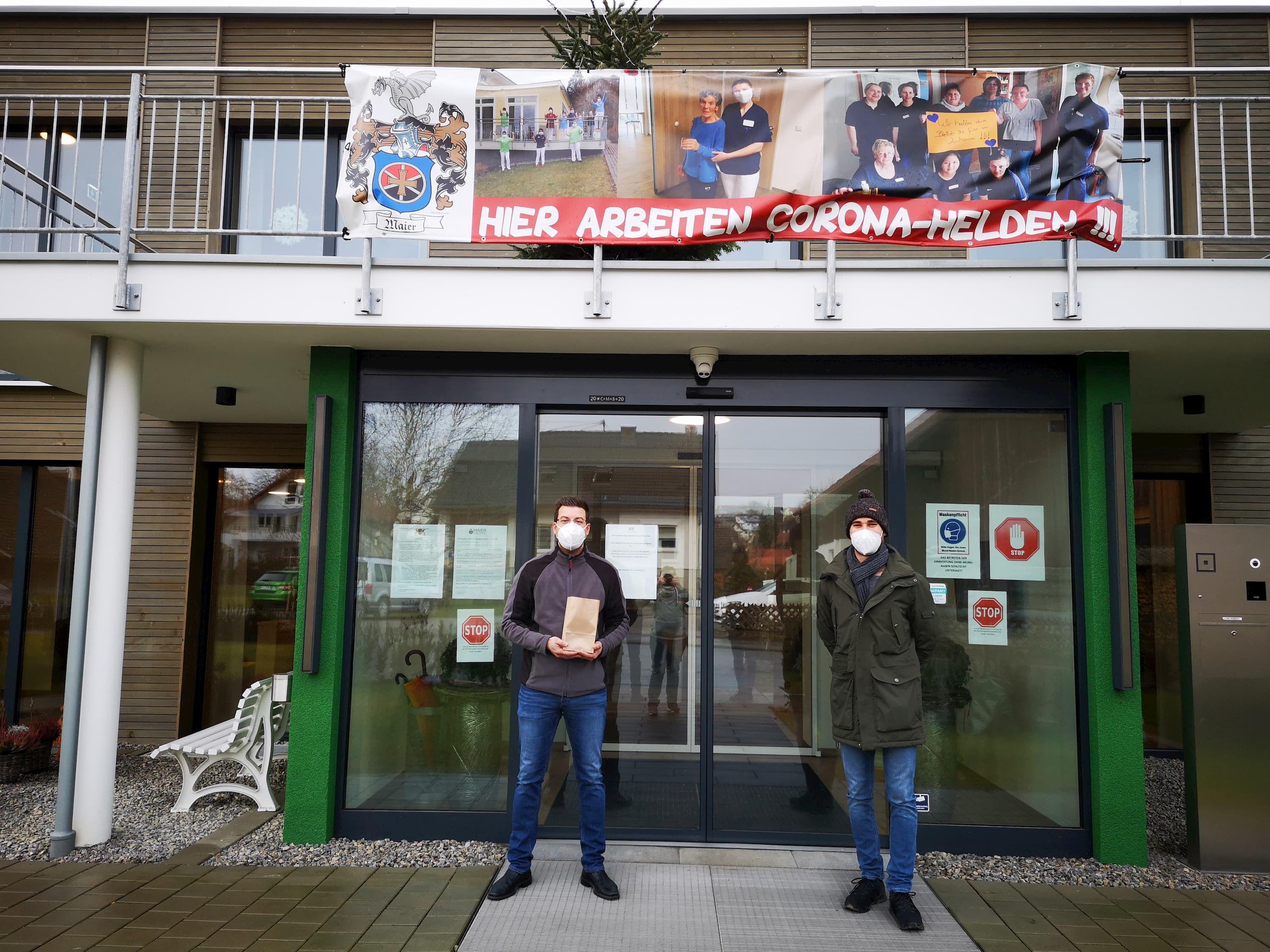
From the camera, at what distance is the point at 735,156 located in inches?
186

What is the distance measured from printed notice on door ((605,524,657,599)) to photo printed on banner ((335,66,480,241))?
80.8 inches

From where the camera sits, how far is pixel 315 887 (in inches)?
173

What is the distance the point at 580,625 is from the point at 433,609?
4.76 ft

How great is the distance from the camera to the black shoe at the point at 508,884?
166 inches

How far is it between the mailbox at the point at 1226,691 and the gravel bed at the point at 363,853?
4.20 m

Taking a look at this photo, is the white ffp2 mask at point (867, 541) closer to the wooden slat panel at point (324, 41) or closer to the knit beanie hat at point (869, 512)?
the knit beanie hat at point (869, 512)

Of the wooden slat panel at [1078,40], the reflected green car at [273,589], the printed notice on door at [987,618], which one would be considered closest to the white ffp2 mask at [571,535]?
the printed notice on door at [987,618]

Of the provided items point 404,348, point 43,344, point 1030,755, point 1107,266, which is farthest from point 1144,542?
point 43,344

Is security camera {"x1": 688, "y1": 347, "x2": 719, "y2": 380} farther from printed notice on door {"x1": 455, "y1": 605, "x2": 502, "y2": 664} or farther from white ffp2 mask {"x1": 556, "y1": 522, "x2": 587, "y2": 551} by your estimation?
printed notice on door {"x1": 455, "y1": 605, "x2": 502, "y2": 664}

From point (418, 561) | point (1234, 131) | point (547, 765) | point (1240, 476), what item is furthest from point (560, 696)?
point (1234, 131)

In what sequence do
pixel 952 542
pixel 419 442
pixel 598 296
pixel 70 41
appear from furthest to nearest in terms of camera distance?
pixel 70 41, pixel 419 442, pixel 952 542, pixel 598 296

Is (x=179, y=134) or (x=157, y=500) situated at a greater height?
(x=179, y=134)

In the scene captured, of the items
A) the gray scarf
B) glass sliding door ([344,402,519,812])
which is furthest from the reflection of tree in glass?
the gray scarf

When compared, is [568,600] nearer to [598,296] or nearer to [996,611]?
[598,296]
